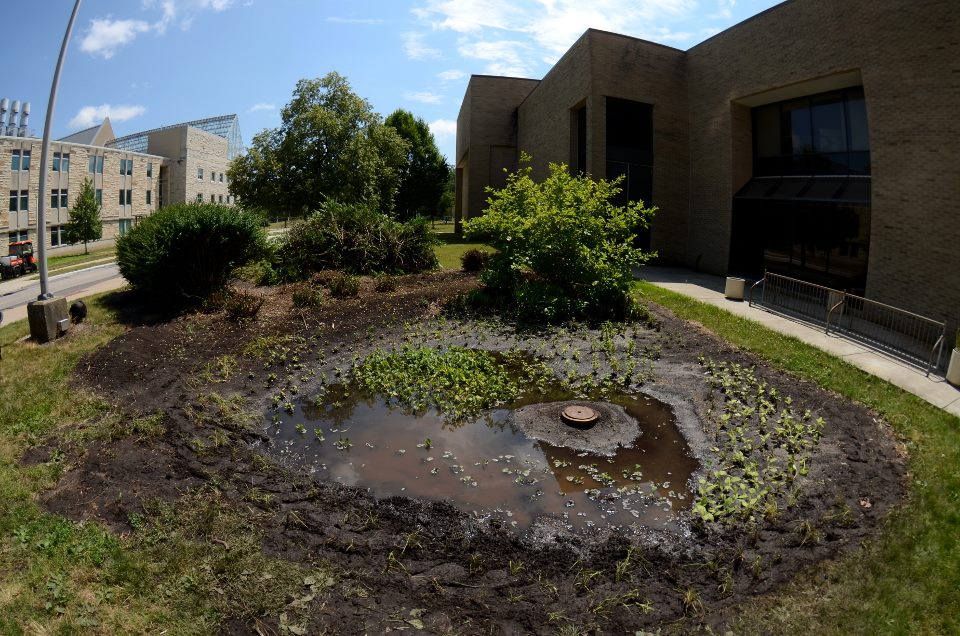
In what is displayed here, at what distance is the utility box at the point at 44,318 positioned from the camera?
488 inches

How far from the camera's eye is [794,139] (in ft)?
61.9

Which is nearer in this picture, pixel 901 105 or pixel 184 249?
pixel 901 105

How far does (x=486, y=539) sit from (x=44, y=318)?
11801 mm

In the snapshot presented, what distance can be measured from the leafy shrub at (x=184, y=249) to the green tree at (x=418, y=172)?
3273 centimetres

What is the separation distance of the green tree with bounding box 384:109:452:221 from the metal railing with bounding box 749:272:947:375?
36.6 metres

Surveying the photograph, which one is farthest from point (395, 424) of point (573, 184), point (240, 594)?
point (573, 184)

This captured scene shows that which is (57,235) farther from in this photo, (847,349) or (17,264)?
(847,349)

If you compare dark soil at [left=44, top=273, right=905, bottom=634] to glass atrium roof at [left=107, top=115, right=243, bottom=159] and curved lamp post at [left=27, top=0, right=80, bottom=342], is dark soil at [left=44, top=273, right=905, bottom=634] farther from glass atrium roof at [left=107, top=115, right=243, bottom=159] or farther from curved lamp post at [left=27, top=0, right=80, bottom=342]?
glass atrium roof at [left=107, top=115, right=243, bottom=159]

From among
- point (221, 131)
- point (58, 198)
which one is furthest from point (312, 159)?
point (221, 131)

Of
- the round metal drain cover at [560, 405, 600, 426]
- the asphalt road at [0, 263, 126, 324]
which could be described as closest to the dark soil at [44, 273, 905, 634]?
the round metal drain cover at [560, 405, 600, 426]

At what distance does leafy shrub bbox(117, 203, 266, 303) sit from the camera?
571 inches

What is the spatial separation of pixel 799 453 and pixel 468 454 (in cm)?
435

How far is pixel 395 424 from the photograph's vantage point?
886 cm

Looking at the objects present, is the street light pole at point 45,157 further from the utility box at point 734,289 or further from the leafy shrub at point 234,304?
the utility box at point 734,289
